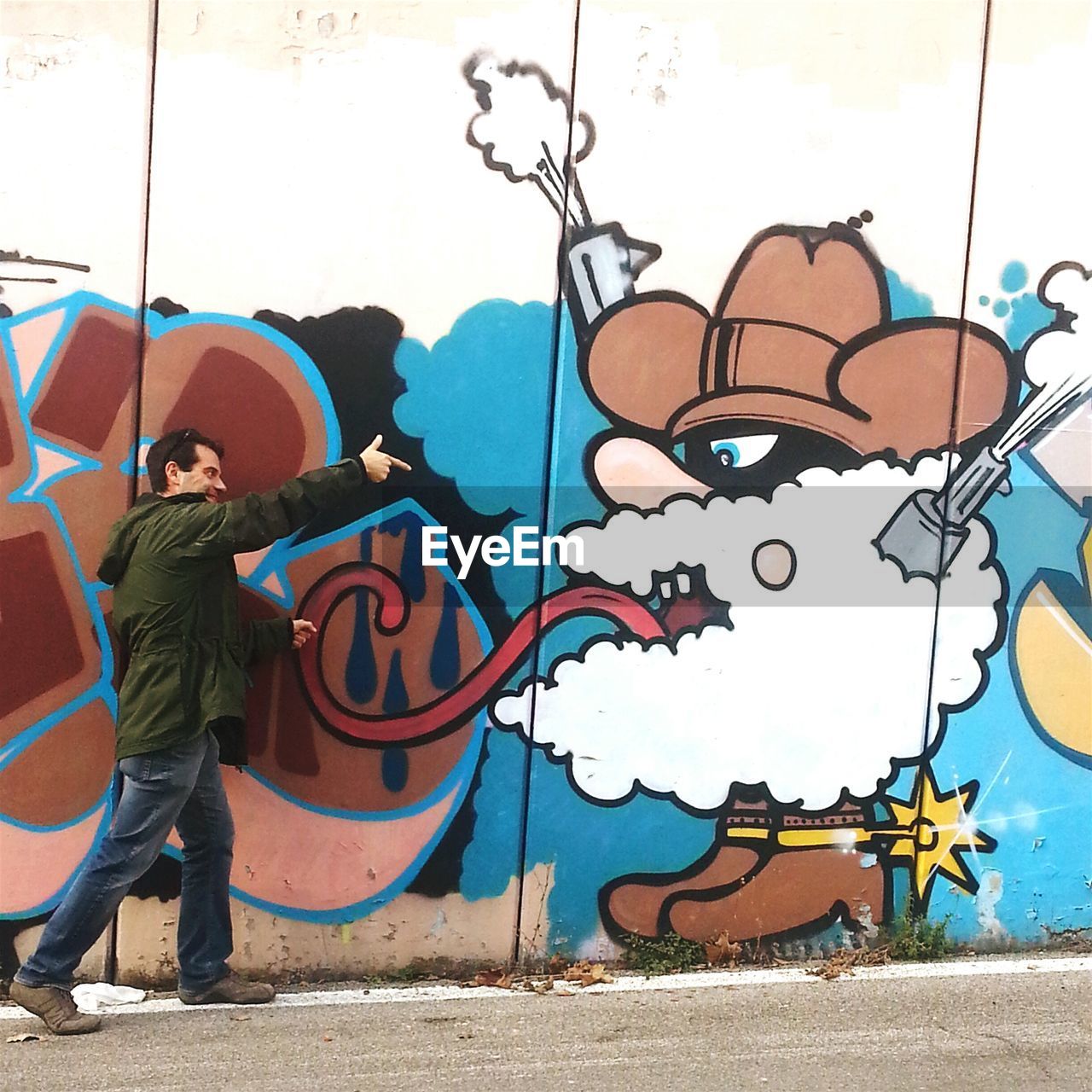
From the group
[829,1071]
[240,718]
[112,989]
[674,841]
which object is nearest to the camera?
[829,1071]

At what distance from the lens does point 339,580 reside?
149 inches

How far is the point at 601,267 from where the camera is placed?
3.78m

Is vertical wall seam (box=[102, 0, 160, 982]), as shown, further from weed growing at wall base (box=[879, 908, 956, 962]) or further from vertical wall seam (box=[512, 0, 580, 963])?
weed growing at wall base (box=[879, 908, 956, 962])

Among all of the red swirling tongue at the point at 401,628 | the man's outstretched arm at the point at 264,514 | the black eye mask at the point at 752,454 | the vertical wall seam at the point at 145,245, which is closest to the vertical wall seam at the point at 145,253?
the vertical wall seam at the point at 145,245

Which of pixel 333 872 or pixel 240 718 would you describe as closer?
pixel 240 718

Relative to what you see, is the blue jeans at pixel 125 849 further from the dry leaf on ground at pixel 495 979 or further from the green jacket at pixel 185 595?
the dry leaf on ground at pixel 495 979

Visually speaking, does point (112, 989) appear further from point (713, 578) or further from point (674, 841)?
point (713, 578)

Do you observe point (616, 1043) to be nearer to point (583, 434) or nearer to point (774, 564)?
point (774, 564)

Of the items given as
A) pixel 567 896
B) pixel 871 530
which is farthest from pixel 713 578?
pixel 567 896

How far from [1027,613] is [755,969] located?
152 cm

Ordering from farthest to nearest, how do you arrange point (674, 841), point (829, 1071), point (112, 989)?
point (674, 841) < point (112, 989) < point (829, 1071)

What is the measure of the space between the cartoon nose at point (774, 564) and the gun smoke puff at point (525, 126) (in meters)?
1.31

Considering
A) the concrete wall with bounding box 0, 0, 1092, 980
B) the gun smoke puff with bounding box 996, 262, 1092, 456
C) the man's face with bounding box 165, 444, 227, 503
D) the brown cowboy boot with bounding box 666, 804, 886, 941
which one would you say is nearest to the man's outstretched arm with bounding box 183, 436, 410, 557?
the man's face with bounding box 165, 444, 227, 503

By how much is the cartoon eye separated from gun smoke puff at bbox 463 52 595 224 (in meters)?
0.93
